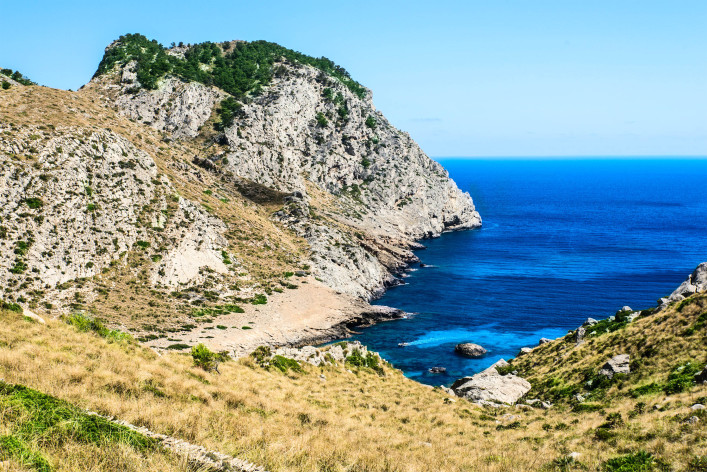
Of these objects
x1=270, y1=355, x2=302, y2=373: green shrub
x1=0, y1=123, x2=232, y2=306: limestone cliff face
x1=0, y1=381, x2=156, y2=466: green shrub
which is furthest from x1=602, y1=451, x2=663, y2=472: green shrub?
x1=0, y1=123, x2=232, y2=306: limestone cliff face

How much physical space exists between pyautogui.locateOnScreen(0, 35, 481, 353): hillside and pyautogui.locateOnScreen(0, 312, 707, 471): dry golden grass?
106 ft

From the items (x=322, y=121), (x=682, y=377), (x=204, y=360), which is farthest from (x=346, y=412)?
(x=322, y=121)

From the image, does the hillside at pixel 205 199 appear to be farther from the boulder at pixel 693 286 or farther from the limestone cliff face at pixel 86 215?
the boulder at pixel 693 286

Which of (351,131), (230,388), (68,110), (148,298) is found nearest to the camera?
(230,388)

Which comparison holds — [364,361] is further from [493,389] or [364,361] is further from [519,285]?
[519,285]

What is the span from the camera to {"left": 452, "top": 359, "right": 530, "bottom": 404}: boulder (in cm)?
3928

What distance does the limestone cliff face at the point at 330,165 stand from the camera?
106562 mm

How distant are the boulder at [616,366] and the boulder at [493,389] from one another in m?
7.48

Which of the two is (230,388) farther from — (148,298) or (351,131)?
(351,131)

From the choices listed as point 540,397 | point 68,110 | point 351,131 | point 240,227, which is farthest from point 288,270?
point 351,131

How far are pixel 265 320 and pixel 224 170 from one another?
179ft

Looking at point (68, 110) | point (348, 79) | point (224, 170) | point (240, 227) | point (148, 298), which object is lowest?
point (148, 298)

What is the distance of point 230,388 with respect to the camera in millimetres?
25641

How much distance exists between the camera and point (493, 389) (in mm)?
40562
